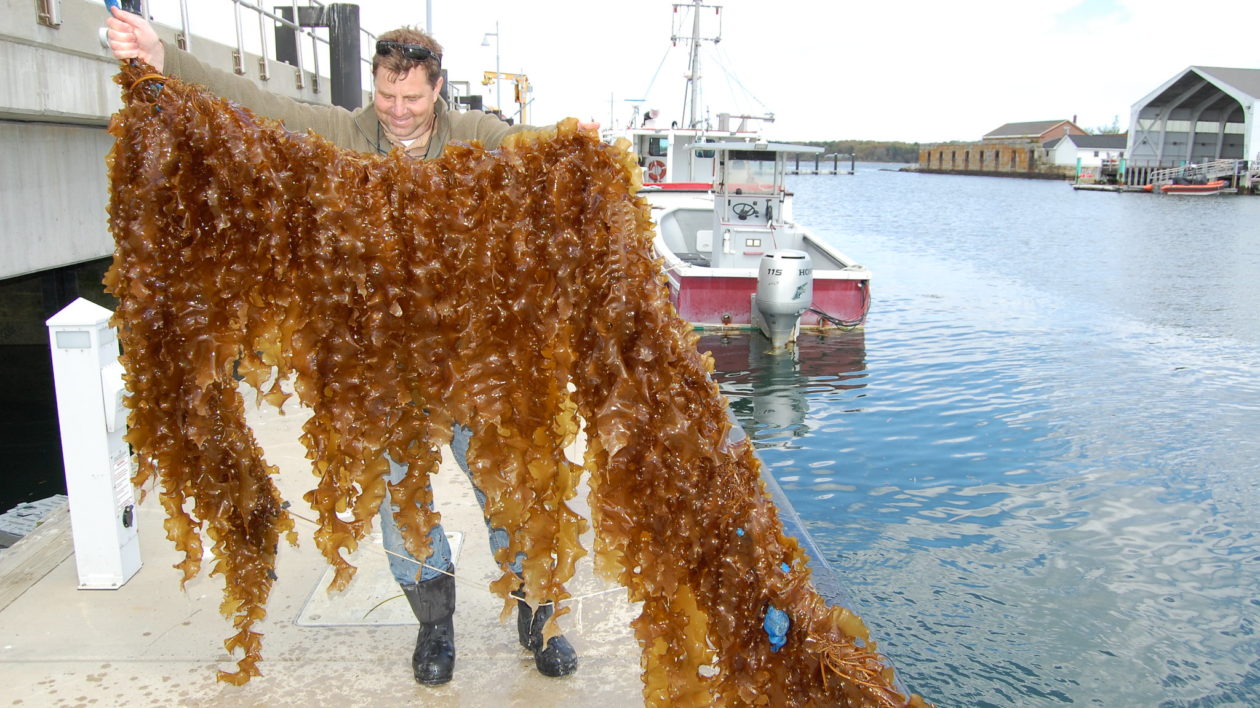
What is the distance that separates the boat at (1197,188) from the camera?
5681cm

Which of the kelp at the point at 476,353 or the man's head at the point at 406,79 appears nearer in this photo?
the kelp at the point at 476,353

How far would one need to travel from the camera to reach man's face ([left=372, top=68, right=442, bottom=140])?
2732mm

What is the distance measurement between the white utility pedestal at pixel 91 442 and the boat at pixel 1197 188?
6728cm

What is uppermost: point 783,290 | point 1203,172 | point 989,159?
point 989,159

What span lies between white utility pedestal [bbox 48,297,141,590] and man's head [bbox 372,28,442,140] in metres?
1.69

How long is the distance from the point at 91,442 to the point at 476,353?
7.35 feet

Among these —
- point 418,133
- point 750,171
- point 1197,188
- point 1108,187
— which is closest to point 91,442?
point 418,133

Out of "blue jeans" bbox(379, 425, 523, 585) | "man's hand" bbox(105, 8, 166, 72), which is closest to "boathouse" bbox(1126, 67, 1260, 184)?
"blue jeans" bbox(379, 425, 523, 585)

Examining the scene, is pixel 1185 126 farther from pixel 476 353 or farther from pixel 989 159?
pixel 476 353

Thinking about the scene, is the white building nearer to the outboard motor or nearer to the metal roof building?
the metal roof building

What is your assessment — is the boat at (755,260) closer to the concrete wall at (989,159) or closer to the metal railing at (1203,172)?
the metal railing at (1203,172)

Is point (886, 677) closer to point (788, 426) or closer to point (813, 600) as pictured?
point (813, 600)

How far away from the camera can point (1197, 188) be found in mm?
57031

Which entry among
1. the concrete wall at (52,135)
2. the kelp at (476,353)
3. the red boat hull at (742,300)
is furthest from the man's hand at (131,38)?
the red boat hull at (742,300)
